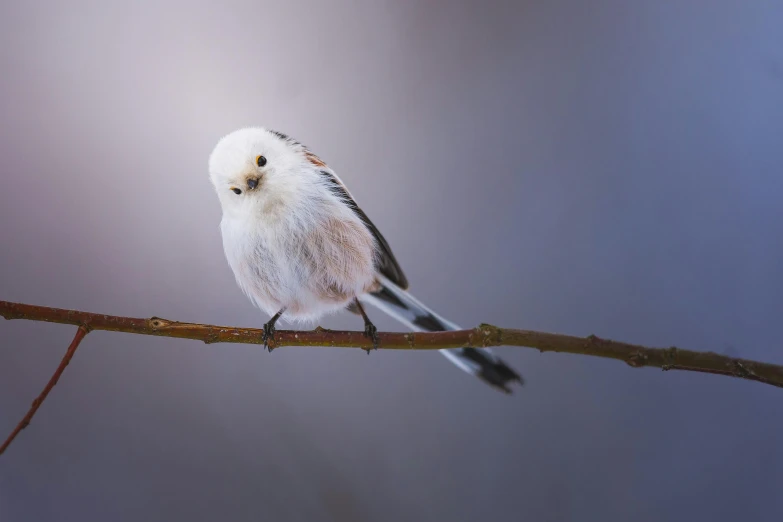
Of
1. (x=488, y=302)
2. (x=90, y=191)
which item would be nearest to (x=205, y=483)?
(x=90, y=191)

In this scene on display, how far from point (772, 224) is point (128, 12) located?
1.51 meters

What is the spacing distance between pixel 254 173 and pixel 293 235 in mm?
145

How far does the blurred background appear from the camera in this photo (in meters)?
1.18

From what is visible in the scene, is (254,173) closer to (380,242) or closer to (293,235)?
(293,235)

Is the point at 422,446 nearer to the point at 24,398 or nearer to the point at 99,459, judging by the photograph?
the point at 99,459

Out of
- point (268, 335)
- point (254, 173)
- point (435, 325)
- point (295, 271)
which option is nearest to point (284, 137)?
point (254, 173)

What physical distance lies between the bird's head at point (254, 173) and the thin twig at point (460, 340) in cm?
24

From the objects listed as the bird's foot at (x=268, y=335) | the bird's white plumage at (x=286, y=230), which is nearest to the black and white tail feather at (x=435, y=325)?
the bird's white plumage at (x=286, y=230)

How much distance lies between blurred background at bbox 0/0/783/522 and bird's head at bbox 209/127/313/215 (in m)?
0.18

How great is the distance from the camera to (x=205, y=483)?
4.23 ft

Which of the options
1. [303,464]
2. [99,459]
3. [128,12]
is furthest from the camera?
[303,464]

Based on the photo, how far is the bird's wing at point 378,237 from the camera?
116 cm

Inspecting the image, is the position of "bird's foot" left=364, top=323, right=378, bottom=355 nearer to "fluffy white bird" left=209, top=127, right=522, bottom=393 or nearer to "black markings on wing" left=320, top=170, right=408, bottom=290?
"fluffy white bird" left=209, top=127, right=522, bottom=393

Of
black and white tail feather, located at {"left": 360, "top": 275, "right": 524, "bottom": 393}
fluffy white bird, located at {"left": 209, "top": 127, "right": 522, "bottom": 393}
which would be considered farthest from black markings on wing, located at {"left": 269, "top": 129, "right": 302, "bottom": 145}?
black and white tail feather, located at {"left": 360, "top": 275, "right": 524, "bottom": 393}
